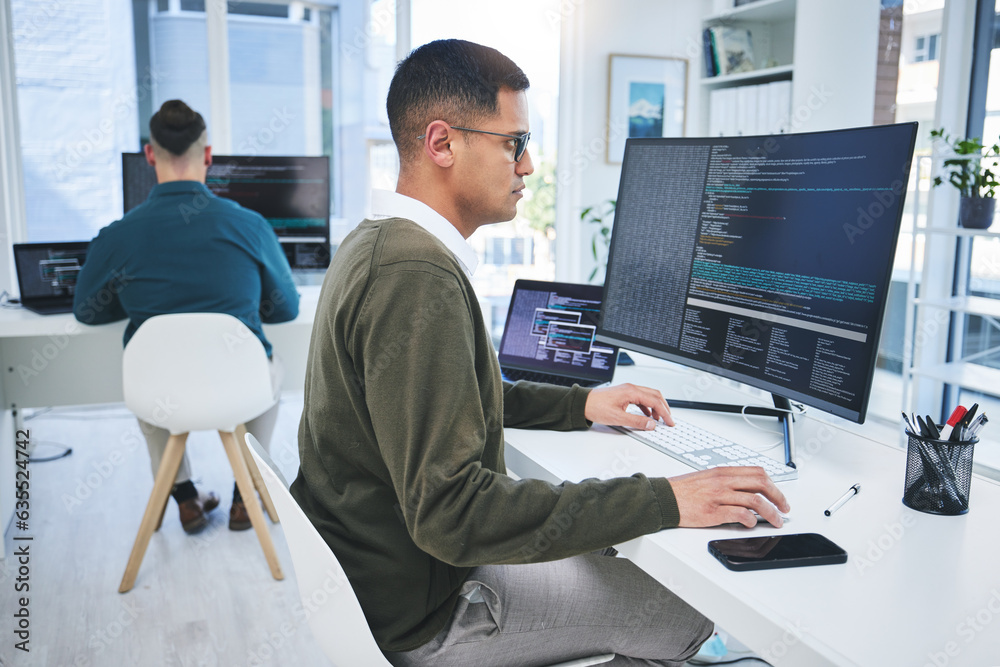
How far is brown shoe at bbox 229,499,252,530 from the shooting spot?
108 inches

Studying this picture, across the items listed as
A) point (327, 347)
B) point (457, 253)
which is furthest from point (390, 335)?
point (457, 253)

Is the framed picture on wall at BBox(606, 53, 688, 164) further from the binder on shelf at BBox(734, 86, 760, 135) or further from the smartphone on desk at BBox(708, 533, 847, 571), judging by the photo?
the smartphone on desk at BBox(708, 533, 847, 571)

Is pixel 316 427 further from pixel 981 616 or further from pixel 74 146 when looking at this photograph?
pixel 74 146

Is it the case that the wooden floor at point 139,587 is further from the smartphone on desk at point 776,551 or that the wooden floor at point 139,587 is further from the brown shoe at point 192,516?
the smartphone on desk at point 776,551

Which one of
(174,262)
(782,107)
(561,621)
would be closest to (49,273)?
(174,262)

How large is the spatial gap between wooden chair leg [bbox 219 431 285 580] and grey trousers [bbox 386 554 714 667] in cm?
145

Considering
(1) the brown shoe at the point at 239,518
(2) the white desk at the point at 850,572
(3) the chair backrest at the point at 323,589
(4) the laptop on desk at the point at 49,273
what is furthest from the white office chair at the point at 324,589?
(4) the laptop on desk at the point at 49,273

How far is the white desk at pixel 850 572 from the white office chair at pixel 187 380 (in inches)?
48.1

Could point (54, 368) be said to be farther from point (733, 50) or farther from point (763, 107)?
point (733, 50)

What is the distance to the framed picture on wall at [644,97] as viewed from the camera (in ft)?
14.7

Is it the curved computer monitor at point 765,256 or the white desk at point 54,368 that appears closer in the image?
the curved computer monitor at point 765,256

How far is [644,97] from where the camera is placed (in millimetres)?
4504

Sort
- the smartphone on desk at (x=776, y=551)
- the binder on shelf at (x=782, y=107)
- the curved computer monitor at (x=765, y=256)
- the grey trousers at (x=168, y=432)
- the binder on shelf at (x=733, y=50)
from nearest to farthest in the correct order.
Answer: the smartphone on desk at (x=776, y=551) → the curved computer monitor at (x=765, y=256) → the grey trousers at (x=168, y=432) → the binder on shelf at (x=782, y=107) → the binder on shelf at (x=733, y=50)

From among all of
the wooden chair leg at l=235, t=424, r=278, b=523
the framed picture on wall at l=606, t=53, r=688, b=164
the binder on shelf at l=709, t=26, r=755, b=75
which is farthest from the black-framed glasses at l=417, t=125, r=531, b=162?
the framed picture on wall at l=606, t=53, r=688, b=164
